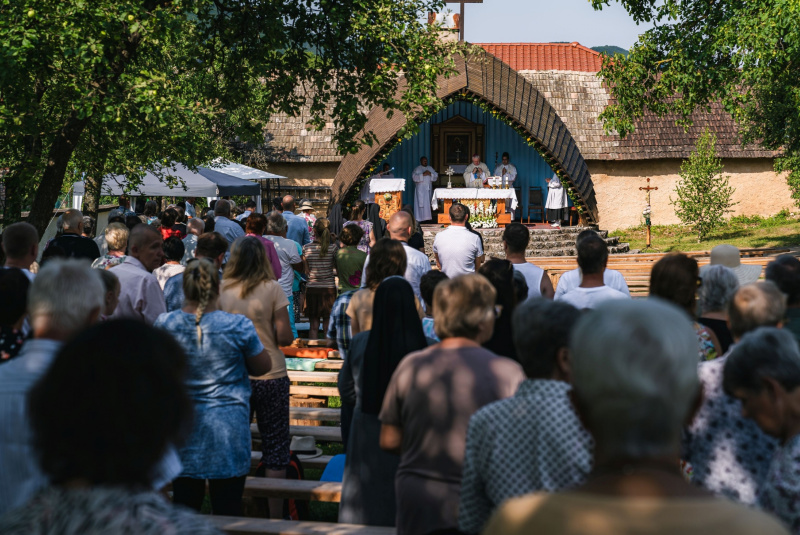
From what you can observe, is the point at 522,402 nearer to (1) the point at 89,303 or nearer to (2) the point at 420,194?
(1) the point at 89,303

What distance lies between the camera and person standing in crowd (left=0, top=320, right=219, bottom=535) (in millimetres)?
1723

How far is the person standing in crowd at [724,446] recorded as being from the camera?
9.52 feet

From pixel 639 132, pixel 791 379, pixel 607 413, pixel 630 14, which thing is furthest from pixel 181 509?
pixel 639 132

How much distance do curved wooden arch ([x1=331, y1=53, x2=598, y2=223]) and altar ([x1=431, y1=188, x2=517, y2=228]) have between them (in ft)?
6.09

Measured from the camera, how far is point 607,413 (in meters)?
1.62

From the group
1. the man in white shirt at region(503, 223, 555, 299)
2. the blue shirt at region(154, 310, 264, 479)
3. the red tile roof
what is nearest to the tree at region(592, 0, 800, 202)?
the man in white shirt at region(503, 223, 555, 299)

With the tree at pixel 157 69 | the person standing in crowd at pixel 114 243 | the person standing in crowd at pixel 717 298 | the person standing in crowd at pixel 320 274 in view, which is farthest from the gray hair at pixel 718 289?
the person standing in crowd at pixel 320 274

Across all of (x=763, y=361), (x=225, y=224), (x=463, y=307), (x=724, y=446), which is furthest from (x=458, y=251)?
(x=763, y=361)

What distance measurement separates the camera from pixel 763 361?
2.66m

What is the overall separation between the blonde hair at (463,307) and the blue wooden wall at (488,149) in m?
23.9

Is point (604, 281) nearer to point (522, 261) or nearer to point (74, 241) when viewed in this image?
point (522, 261)

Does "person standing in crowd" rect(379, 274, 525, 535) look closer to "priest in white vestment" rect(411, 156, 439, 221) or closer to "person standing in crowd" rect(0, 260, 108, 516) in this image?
"person standing in crowd" rect(0, 260, 108, 516)

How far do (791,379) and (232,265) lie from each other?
332 centimetres

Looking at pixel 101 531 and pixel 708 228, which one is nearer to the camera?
pixel 101 531
